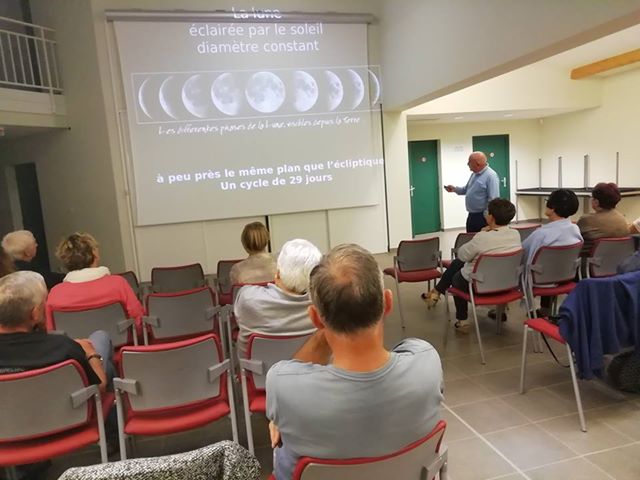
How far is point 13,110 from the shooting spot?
6.31 metres

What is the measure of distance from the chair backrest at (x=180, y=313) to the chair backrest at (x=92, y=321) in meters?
0.20

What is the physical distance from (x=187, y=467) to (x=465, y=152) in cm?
1053

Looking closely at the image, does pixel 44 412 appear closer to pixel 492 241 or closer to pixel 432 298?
pixel 492 241

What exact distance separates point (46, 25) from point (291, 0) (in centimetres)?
365

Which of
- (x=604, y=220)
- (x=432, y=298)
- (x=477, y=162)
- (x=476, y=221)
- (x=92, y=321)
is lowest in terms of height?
(x=432, y=298)

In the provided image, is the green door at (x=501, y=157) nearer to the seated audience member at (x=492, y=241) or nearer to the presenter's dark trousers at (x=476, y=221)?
the presenter's dark trousers at (x=476, y=221)

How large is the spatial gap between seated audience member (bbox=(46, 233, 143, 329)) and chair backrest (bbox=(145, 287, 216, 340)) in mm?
108

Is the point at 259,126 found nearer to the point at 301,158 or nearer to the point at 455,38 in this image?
the point at 301,158

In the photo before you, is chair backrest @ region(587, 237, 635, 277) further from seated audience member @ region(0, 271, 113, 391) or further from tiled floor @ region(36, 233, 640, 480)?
seated audience member @ region(0, 271, 113, 391)

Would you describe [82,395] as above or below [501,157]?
below

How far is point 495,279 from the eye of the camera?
3588 mm

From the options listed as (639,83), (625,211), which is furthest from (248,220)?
(639,83)

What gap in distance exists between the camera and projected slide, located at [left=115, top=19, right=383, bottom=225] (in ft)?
21.9

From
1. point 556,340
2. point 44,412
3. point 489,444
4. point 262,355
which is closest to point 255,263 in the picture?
point 262,355
